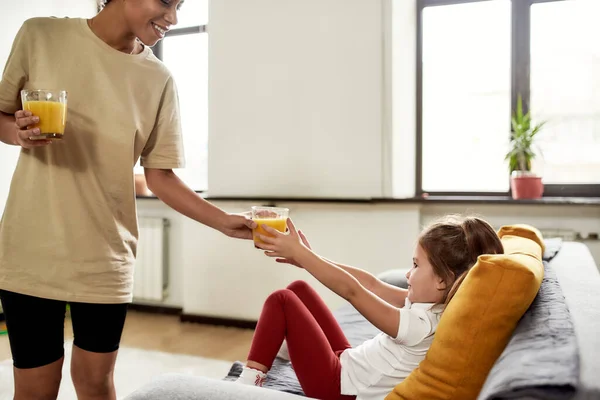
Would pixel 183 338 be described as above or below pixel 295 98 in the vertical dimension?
below

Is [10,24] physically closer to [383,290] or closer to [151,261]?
[151,261]

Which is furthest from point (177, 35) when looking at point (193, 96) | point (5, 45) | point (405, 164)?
point (405, 164)

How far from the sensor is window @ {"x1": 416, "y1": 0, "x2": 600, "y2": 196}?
3.36m

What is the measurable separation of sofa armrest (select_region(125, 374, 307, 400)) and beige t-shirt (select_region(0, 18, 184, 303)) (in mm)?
348

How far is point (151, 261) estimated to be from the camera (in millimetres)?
4027

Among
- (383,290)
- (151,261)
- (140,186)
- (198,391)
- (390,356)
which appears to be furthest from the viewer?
(140,186)

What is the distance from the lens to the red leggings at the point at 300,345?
152 cm

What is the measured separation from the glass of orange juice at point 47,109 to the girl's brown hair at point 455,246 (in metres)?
0.93

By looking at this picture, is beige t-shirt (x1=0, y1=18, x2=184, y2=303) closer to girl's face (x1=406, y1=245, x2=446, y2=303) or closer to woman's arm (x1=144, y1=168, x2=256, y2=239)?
woman's arm (x1=144, y1=168, x2=256, y2=239)

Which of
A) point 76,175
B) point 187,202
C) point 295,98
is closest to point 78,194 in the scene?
point 76,175

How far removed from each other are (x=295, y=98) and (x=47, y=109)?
96.0 inches

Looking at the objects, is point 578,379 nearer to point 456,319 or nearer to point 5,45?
point 456,319

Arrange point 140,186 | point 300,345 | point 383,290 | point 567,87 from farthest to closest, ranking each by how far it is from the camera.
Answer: point 140,186 < point 567,87 < point 383,290 < point 300,345

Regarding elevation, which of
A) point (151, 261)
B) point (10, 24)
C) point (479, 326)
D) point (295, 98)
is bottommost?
point (151, 261)
